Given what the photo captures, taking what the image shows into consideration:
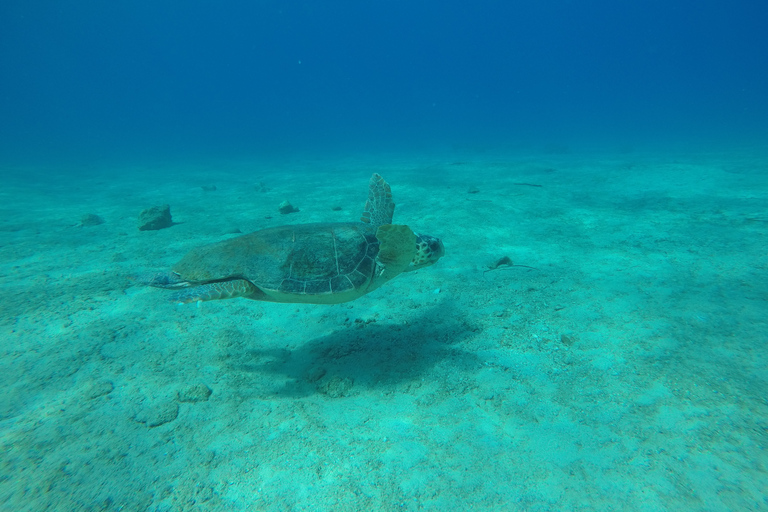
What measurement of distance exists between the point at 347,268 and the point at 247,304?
2441mm

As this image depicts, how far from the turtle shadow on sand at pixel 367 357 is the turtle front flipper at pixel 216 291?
1014mm

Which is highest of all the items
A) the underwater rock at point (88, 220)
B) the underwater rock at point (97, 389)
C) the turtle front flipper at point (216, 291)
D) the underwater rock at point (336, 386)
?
the turtle front flipper at point (216, 291)

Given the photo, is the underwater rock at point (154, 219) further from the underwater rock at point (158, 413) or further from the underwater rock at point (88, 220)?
the underwater rock at point (158, 413)

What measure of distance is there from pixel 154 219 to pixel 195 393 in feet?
26.3

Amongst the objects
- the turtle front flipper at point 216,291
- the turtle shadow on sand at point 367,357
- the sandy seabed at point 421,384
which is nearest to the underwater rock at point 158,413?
the sandy seabed at point 421,384

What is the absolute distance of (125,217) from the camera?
440 inches

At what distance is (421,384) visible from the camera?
141 inches

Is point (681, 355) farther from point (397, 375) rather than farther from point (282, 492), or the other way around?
point (282, 492)

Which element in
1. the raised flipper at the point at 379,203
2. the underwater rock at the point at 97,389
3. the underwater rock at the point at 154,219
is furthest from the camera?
the underwater rock at the point at 154,219

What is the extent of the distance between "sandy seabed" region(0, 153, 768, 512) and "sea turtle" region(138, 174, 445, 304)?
0.93 metres

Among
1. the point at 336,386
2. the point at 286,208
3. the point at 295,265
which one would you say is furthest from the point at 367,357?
Answer: the point at 286,208

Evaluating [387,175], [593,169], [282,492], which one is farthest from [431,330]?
[593,169]

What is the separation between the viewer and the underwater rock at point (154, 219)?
30.5ft

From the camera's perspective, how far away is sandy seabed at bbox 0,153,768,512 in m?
2.38
